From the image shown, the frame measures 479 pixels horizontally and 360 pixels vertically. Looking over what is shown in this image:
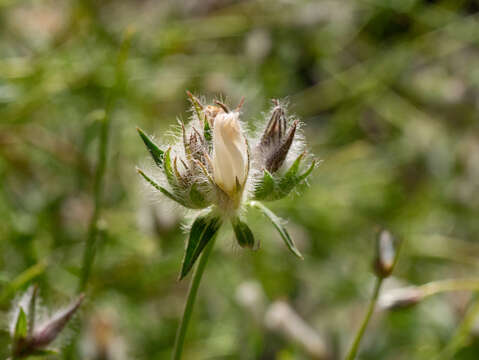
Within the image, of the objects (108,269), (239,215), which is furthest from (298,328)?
(239,215)

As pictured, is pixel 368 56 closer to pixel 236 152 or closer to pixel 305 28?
pixel 305 28

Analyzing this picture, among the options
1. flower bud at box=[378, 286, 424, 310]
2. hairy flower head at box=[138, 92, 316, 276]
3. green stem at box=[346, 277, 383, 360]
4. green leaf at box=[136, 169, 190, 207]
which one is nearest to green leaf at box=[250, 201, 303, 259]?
hairy flower head at box=[138, 92, 316, 276]

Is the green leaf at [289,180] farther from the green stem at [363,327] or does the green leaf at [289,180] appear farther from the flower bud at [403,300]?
the flower bud at [403,300]

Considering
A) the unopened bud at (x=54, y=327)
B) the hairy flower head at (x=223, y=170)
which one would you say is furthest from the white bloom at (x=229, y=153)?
the unopened bud at (x=54, y=327)

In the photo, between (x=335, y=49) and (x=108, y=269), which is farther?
(x=335, y=49)

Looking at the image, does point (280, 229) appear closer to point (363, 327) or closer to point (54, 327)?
point (363, 327)
